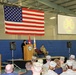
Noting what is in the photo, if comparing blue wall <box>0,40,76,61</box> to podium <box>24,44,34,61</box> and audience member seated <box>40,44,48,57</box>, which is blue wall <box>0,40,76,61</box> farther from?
podium <box>24,44,34,61</box>

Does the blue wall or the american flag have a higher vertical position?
the american flag

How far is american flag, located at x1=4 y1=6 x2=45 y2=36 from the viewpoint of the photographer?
8984mm

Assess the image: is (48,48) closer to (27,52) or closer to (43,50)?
(43,50)

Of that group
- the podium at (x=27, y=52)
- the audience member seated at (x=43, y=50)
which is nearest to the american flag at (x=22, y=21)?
the podium at (x=27, y=52)

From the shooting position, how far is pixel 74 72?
3762mm

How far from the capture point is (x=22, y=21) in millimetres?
9547

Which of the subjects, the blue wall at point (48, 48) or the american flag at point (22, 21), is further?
the blue wall at point (48, 48)

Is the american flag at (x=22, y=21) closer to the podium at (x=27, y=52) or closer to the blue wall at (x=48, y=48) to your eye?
the podium at (x=27, y=52)

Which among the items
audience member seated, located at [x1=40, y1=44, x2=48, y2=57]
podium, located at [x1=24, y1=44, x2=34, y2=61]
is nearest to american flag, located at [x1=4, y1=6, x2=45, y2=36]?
podium, located at [x1=24, y1=44, x2=34, y2=61]

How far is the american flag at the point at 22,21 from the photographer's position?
354 inches

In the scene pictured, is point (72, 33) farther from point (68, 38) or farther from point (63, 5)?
point (63, 5)

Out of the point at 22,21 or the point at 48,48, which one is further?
the point at 48,48

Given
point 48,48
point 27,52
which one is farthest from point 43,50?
point 27,52

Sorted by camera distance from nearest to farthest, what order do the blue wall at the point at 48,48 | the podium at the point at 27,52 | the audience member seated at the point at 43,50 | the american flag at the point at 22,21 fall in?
1. the american flag at the point at 22,21
2. the podium at the point at 27,52
3. the blue wall at the point at 48,48
4. the audience member seated at the point at 43,50
